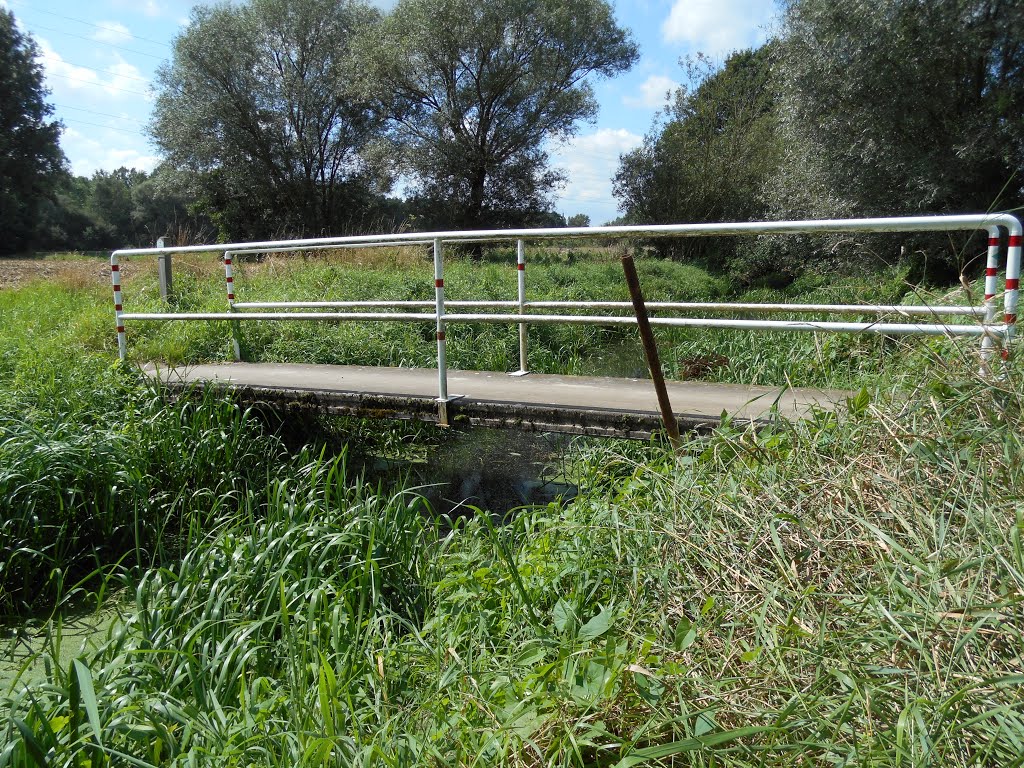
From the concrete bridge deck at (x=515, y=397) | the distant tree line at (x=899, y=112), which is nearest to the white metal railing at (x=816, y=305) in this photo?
the concrete bridge deck at (x=515, y=397)

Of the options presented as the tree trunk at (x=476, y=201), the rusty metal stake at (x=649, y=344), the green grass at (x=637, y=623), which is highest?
the tree trunk at (x=476, y=201)

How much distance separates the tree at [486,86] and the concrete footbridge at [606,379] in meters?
21.4

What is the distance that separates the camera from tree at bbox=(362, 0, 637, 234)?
2627 centimetres

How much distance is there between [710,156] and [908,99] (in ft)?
41.1

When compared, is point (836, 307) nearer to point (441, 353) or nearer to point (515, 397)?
point (515, 397)

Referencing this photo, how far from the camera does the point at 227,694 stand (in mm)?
3002

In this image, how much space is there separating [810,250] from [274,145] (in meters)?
21.6

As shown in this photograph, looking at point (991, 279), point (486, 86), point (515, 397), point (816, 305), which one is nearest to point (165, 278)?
point (515, 397)

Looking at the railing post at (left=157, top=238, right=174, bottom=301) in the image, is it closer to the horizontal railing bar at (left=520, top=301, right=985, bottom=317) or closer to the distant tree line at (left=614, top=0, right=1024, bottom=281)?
the horizontal railing bar at (left=520, top=301, right=985, bottom=317)

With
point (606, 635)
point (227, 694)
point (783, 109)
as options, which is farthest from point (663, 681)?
point (783, 109)

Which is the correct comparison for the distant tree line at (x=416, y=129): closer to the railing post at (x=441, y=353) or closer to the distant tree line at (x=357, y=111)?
the distant tree line at (x=357, y=111)

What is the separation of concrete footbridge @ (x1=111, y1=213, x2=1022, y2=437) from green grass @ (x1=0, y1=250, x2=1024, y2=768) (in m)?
Result: 0.26

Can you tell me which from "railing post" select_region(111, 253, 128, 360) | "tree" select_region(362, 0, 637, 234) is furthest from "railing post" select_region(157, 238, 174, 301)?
"tree" select_region(362, 0, 637, 234)

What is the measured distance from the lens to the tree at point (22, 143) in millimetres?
32406
